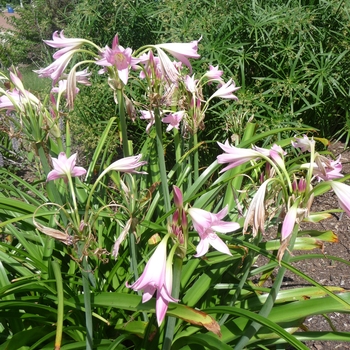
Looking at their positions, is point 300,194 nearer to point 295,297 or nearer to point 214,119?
point 295,297

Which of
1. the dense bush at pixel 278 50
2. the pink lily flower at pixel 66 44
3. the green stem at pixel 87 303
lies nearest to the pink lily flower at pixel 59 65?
the pink lily flower at pixel 66 44

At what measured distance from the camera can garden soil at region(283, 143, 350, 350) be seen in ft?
7.04

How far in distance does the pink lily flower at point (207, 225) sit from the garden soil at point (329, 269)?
1.14 metres

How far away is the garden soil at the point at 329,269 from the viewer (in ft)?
7.04

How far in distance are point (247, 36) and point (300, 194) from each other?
253 centimetres

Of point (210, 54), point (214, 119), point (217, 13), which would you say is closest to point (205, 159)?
point (214, 119)

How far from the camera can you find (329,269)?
8.48 feet

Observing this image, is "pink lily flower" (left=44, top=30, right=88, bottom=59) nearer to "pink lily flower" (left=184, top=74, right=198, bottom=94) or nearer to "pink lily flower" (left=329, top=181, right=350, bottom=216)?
"pink lily flower" (left=184, top=74, right=198, bottom=94)

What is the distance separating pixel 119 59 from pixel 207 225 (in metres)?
0.60

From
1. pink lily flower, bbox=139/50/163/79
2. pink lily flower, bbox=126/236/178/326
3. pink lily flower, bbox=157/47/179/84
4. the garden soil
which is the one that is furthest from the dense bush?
pink lily flower, bbox=126/236/178/326

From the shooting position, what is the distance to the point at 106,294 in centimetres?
148

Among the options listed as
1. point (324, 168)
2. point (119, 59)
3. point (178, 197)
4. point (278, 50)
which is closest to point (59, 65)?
point (119, 59)

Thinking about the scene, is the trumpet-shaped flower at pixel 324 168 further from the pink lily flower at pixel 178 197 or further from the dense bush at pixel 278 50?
the dense bush at pixel 278 50

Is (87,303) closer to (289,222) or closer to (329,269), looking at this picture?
(289,222)
